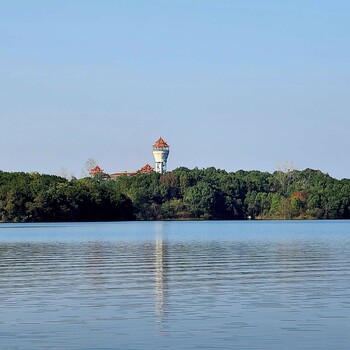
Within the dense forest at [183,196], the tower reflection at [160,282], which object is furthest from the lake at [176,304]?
the dense forest at [183,196]

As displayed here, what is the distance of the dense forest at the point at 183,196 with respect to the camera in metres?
128

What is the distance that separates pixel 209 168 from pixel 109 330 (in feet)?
567

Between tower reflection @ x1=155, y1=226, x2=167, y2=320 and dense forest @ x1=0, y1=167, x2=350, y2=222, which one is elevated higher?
dense forest @ x1=0, y1=167, x2=350, y2=222

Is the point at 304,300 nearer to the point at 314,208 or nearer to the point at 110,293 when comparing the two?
the point at 110,293

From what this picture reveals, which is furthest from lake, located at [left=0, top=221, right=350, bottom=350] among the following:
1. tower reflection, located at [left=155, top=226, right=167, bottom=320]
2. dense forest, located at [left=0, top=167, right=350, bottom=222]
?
dense forest, located at [left=0, top=167, right=350, bottom=222]

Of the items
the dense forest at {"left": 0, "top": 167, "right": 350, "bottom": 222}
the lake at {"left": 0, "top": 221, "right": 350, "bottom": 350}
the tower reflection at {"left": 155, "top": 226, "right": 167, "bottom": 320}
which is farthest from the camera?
the dense forest at {"left": 0, "top": 167, "right": 350, "bottom": 222}

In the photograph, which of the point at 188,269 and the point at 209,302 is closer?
the point at 209,302

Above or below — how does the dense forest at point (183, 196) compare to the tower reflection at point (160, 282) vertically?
above

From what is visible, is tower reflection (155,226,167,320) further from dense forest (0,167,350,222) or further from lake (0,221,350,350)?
dense forest (0,167,350,222)

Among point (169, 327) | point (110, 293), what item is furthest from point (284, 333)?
point (110, 293)

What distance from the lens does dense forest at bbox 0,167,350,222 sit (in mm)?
128500

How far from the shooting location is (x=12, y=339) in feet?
57.0

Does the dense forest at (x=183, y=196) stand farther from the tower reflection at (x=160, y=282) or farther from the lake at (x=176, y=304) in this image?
the lake at (x=176, y=304)

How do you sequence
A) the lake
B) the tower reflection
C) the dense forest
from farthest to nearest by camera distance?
the dense forest
the tower reflection
the lake
